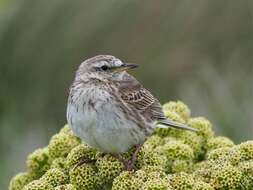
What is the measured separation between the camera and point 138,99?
472cm

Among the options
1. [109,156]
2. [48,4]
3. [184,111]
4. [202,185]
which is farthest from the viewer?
[48,4]

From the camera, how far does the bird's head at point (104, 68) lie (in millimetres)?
4621

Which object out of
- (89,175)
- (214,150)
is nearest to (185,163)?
(214,150)

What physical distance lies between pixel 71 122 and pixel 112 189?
0.66 metres

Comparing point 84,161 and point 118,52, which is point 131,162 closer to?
point 84,161

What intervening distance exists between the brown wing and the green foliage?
0.09 m

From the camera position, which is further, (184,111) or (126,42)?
(126,42)

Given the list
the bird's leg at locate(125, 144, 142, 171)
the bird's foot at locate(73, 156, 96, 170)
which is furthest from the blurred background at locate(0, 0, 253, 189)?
the bird's foot at locate(73, 156, 96, 170)

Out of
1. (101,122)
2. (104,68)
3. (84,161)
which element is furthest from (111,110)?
(84,161)

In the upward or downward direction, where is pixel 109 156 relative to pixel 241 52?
downward

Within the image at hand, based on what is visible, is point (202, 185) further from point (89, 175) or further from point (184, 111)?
point (184, 111)

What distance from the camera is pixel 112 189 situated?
3.90 meters

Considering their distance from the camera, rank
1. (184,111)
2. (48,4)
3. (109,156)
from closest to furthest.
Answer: (109,156)
(184,111)
(48,4)

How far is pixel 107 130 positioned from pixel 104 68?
1.35 feet
